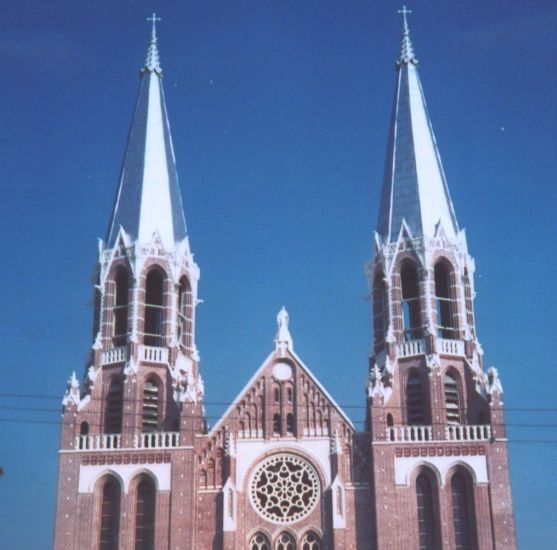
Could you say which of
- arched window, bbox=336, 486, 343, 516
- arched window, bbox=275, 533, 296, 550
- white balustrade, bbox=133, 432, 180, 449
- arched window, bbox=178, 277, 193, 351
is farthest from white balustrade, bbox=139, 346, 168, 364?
arched window, bbox=336, 486, 343, 516

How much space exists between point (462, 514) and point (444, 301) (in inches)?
410

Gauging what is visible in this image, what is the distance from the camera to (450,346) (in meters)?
48.9

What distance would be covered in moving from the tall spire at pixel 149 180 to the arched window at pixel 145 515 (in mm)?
11870

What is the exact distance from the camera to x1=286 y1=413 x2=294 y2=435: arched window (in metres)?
47.5

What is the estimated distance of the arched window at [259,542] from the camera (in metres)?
45.6

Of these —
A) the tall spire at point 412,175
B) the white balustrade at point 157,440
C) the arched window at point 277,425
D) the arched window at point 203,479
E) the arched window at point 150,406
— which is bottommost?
the arched window at point 203,479

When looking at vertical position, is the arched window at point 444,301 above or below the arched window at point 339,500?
above

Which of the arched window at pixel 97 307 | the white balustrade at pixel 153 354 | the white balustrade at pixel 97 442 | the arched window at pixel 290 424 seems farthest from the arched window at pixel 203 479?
the arched window at pixel 97 307

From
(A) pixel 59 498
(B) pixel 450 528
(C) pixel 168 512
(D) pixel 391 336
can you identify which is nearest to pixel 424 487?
(B) pixel 450 528

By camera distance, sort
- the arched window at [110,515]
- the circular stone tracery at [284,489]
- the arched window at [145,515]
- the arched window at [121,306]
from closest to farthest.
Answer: the arched window at [145,515], the arched window at [110,515], the circular stone tracery at [284,489], the arched window at [121,306]

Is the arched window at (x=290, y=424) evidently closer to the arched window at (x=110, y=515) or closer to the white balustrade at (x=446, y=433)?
the white balustrade at (x=446, y=433)

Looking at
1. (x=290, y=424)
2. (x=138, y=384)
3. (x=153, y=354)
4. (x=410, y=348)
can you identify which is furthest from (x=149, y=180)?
(x=410, y=348)

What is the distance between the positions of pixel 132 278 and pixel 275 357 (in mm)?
7670

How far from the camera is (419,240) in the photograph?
50.9 meters
